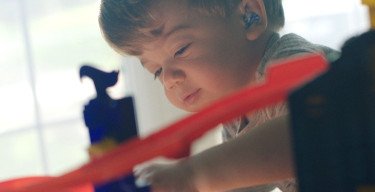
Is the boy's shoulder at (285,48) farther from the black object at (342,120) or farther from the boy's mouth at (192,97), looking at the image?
the black object at (342,120)

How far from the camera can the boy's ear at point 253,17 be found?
57 cm

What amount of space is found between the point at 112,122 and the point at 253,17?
326mm

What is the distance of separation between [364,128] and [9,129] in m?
0.60

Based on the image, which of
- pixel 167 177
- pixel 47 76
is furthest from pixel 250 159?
pixel 47 76

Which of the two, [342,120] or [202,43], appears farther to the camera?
[202,43]

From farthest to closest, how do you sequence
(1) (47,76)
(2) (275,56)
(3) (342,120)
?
(1) (47,76) < (2) (275,56) < (3) (342,120)

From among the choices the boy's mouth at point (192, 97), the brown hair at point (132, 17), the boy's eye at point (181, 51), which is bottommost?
the boy's mouth at point (192, 97)

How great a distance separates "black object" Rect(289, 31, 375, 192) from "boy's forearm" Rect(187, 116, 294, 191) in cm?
4

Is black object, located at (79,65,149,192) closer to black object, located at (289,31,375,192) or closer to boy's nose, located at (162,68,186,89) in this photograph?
black object, located at (289,31,375,192)

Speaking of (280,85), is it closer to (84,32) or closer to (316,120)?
(316,120)

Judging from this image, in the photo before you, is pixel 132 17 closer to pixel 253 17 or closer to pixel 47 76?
pixel 253 17

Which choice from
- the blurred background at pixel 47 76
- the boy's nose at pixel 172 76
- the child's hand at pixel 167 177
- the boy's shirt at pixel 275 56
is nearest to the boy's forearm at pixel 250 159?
the child's hand at pixel 167 177

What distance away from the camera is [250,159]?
27 centimetres

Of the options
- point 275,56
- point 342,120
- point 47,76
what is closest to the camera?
point 342,120
